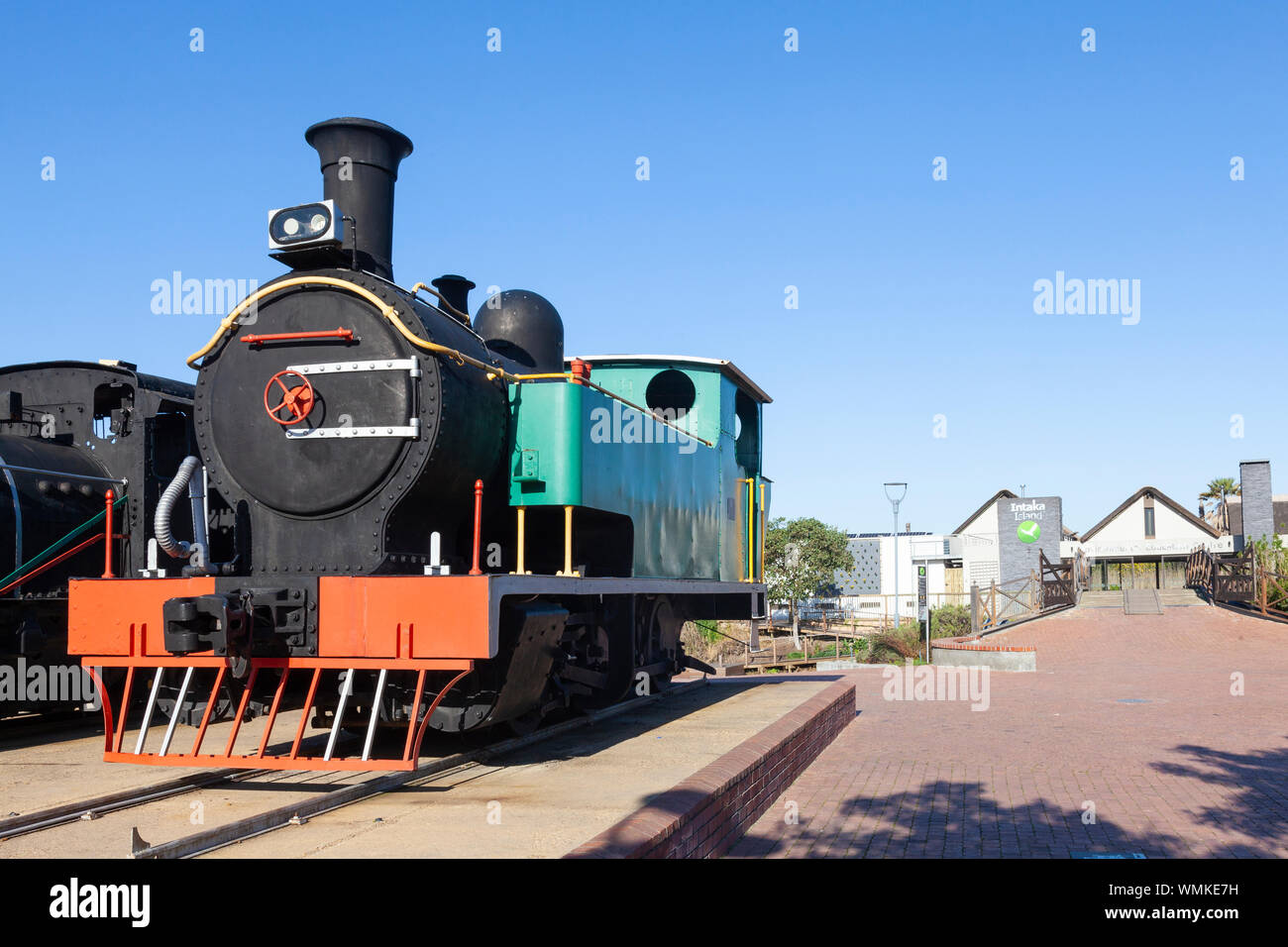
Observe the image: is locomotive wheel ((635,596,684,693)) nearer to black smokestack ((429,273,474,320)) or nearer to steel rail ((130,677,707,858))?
steel rail ((130,677,707,858))

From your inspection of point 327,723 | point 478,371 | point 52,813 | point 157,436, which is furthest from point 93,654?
point 157,436

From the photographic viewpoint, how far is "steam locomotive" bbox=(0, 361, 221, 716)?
849 centimetres

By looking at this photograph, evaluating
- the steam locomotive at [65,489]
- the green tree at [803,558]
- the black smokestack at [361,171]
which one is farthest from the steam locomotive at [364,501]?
the green tree at [803,558]

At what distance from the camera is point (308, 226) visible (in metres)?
6.69

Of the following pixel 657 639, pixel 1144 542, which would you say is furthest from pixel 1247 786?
pixel 1144 542

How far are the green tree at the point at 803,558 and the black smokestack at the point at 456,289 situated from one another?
33934mm

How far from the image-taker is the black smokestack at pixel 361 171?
6.96 meters

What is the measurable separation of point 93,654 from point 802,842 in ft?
14.2

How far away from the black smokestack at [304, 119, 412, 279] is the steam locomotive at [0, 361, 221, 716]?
2822 millimetres

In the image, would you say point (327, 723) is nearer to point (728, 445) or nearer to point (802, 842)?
point (802, 842)

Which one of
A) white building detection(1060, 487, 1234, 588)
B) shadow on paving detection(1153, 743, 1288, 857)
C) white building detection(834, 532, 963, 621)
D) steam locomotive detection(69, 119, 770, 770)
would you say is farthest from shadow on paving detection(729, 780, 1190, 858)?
white building detection(1060, 487, 1234, 588)

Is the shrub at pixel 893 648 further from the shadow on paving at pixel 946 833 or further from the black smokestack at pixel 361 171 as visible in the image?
the black smokestack at pixel 361 171

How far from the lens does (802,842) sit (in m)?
6.46
